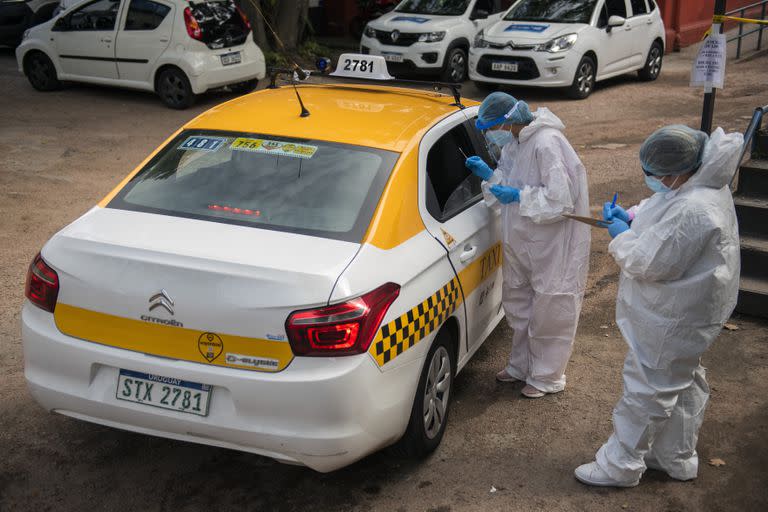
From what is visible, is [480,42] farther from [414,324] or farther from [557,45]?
[414,324]

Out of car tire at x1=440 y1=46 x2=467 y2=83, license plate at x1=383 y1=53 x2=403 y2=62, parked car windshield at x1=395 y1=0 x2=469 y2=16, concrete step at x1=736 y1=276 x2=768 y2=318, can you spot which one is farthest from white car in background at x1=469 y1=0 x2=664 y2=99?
concrete step at x1=736 y1=276 x2=768 y2=318

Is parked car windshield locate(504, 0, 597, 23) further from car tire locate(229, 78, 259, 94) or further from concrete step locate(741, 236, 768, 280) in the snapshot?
concrete step locate(741, 236, 768, 280)

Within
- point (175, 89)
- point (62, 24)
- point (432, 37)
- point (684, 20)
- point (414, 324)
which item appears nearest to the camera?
point (414, 324)

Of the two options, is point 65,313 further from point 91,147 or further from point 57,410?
point 91,147

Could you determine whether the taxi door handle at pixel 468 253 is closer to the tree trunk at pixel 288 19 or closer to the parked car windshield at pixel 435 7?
the parked car windshield at pixel 435 7

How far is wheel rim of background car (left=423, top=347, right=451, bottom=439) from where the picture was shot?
169 inches

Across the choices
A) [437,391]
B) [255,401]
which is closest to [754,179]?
[437,391]

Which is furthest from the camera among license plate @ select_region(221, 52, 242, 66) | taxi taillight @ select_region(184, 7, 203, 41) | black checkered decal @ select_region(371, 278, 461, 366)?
license plate @ select_region(221, 52, 242, 66)

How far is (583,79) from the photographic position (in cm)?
1389

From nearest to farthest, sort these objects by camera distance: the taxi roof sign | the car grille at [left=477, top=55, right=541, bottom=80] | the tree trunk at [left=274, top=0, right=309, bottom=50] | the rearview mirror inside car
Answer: the taxi roof sign, the car grille at [left=477, top=55, right=541, bottom=80], the rearview mirror inside car, the tree trunk at [left=274, top=0, right=309, bottom=50]

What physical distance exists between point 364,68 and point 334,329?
2429mm

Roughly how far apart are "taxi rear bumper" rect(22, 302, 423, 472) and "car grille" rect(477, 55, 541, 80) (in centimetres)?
1038

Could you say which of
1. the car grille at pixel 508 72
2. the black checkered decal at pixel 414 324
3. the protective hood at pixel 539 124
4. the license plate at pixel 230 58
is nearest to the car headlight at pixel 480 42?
the car grille at pixel 508 72

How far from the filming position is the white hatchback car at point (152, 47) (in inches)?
489
